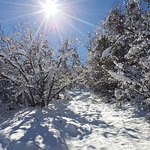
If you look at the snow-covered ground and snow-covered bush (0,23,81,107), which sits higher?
snow-covered bush (0,23,81,107)

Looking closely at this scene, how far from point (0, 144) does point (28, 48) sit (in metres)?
7.96

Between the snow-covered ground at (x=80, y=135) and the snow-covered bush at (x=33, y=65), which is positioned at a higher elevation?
the snow-covered bush at (x=33, y=65)

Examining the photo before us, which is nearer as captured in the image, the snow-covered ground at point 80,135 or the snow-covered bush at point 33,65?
the snow-covered ground at point 80,135

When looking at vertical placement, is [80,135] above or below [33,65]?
below

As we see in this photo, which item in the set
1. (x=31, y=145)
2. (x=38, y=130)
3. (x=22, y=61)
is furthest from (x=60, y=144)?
(x=22, y=61)

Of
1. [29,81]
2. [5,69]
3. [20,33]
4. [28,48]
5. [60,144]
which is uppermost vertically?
[20,33]

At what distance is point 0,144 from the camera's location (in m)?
5.85

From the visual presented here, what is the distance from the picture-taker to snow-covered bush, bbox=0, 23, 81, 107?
1255 centimetres

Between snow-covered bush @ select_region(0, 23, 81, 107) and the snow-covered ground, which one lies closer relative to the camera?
Answer: the snow-covered ground

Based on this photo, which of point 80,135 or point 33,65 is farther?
point 33,65

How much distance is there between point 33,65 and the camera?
43.9 ft

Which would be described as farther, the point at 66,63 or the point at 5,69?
the point at 66,63

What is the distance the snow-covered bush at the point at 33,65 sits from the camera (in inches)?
494

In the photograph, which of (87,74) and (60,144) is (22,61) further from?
(60,144)
